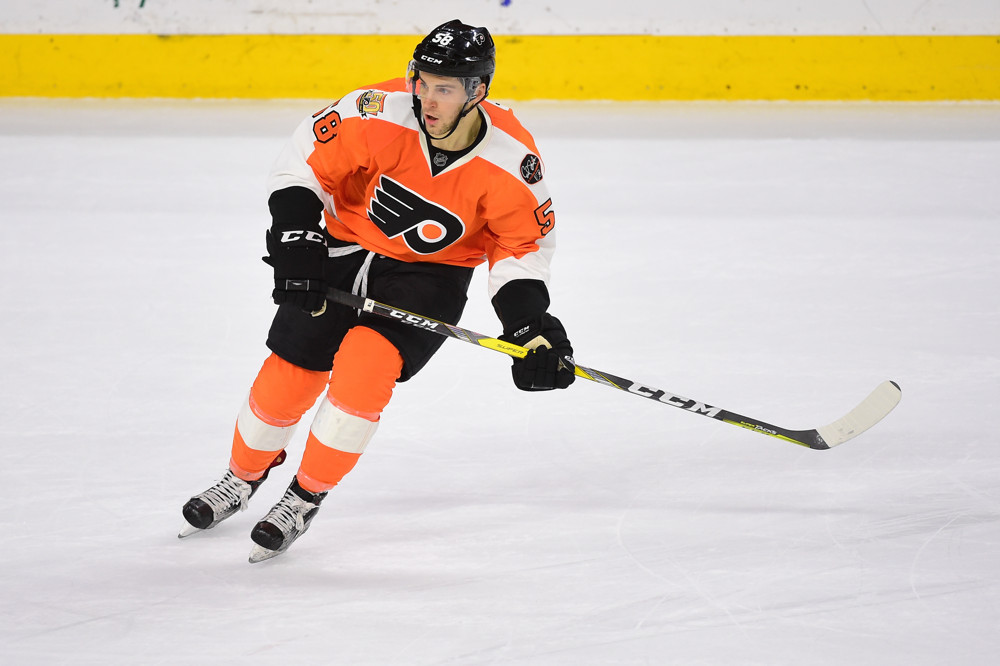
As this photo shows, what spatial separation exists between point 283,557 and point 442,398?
800 mm

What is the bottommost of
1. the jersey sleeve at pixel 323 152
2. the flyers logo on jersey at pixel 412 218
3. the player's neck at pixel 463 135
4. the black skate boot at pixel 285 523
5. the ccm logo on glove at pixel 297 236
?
the black skate boot at pixel 285 523

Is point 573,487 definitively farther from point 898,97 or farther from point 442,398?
point 898,97

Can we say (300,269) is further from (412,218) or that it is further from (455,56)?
(455,56)

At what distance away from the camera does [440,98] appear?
1904mm

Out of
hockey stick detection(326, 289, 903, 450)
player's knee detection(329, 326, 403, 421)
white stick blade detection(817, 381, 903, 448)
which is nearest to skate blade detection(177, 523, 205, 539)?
player's knee detection(329, 326, 403, 421)

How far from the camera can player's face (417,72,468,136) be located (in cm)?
190

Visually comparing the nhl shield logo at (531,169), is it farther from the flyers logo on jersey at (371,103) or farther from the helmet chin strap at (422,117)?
the flyers logo on jersey at (371,103)

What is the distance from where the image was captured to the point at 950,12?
6.12 m

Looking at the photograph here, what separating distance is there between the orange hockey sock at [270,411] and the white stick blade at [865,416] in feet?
3.56

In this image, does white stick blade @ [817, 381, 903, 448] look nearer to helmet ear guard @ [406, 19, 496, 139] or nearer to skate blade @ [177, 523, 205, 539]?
helmet ear guard @ [406, 19, 496, 139]

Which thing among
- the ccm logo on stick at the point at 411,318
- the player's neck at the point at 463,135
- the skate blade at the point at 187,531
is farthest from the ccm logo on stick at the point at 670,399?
the skate blade at the point at 187,531

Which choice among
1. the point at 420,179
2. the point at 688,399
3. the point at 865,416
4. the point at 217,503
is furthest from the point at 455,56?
the point at 865,416

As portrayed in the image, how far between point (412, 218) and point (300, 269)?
0.24 m

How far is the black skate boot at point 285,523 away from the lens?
1917 millimetres
